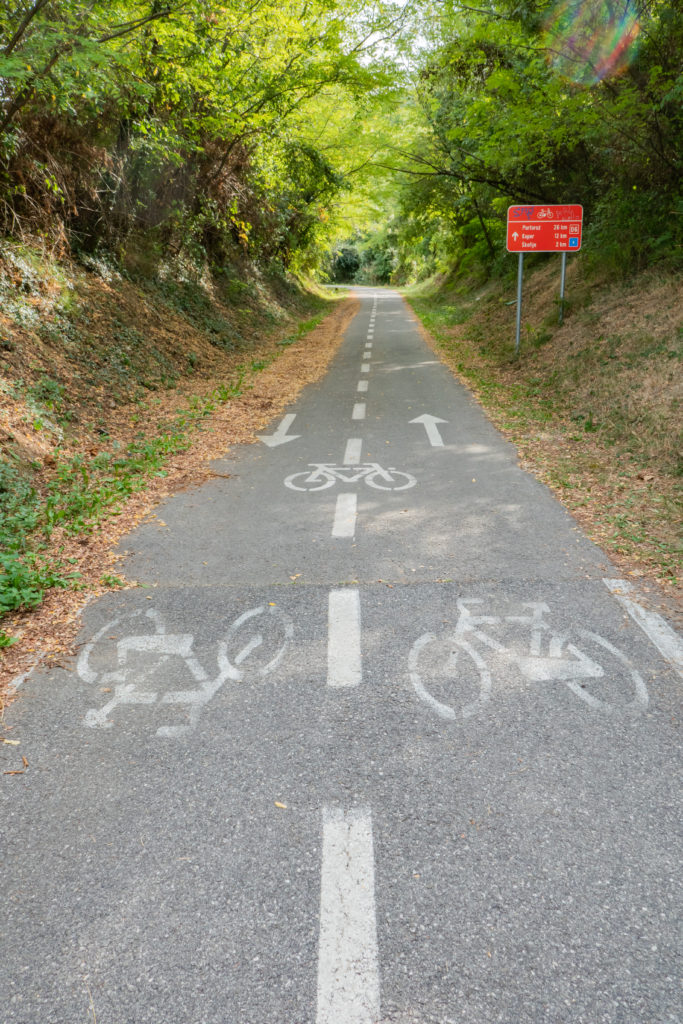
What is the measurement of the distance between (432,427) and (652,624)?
592cm

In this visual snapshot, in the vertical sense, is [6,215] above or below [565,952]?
above

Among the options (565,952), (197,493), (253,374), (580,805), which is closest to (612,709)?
(580,805)

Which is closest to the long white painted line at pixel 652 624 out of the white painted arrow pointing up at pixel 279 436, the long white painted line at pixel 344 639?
the long white painted line at pixel 344 639

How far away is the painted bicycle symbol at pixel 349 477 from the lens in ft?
23.5

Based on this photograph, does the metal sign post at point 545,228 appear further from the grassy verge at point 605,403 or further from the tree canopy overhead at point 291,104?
the grassy verge at point 605,403

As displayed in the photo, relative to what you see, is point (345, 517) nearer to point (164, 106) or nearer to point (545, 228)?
point (545, 228)

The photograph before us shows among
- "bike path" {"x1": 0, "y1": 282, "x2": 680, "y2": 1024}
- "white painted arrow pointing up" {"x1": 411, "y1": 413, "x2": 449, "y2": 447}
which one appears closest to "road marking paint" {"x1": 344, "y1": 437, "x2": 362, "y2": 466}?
"white painted arrow pointing up" {"x1": 411, "y1": 413, "x2": 449, "y2": 447}

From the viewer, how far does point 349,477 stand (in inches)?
293

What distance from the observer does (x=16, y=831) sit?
9.00 ft

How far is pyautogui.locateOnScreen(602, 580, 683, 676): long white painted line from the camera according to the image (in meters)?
3.87

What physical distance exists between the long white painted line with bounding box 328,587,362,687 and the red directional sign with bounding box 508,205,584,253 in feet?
38.1

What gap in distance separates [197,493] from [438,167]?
19.4 meters

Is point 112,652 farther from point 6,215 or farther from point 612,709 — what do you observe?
point 6,215

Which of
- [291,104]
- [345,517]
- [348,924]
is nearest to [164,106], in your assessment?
[291,104]
